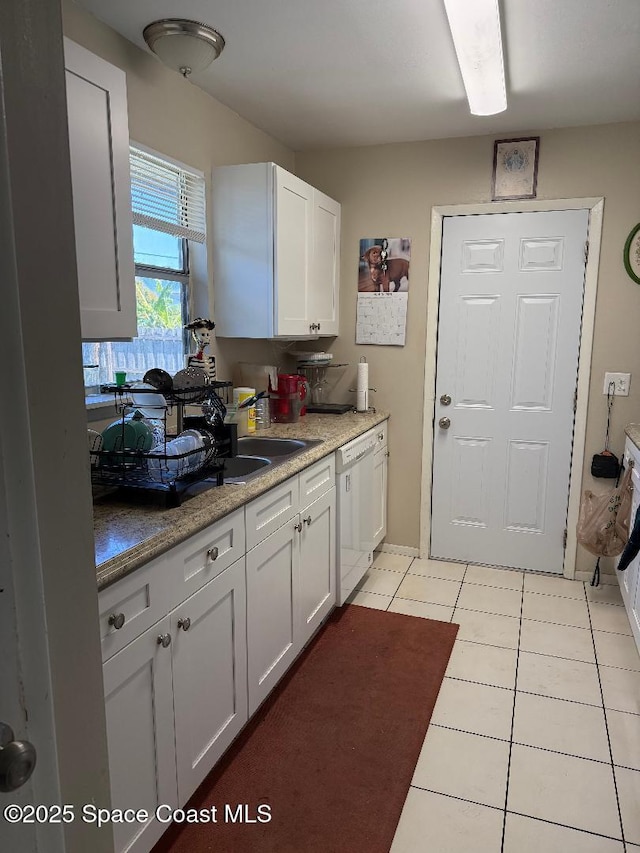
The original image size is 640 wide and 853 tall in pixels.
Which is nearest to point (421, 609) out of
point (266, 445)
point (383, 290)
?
point (266, 445)

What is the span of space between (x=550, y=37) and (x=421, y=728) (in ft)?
8.46

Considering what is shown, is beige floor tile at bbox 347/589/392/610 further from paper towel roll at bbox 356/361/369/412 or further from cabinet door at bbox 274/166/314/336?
cabinet door at bbox 274/166/314/336

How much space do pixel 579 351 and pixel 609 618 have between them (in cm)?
143

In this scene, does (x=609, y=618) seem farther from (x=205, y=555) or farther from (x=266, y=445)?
(x=205, y=555)

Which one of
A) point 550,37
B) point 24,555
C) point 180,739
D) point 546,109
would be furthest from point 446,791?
point 546,109

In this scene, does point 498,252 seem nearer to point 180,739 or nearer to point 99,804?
point 180,739

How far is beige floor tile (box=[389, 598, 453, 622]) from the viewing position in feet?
9.89

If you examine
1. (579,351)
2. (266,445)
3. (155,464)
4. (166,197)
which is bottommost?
(266,445)

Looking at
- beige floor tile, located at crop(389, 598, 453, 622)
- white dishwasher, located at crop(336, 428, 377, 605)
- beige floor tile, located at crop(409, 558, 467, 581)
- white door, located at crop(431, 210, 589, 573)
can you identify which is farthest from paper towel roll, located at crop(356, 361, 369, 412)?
beige floor tile, located at crop(389, 598, 453, 622)

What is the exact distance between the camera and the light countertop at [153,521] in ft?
4.42

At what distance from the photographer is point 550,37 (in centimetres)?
214

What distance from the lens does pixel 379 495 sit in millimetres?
3586

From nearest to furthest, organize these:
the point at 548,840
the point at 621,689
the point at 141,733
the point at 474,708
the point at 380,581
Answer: the point at 141,733
the point at 548,840
the point at 474,708
the point at 621,689
the point at 380,581

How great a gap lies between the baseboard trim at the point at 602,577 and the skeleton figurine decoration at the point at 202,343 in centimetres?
241
